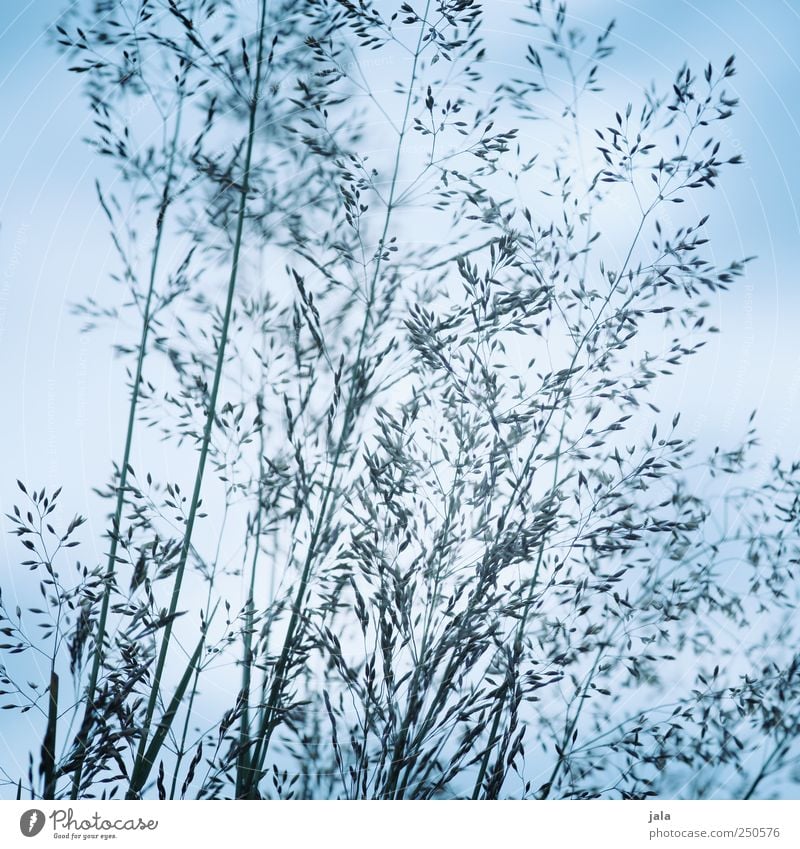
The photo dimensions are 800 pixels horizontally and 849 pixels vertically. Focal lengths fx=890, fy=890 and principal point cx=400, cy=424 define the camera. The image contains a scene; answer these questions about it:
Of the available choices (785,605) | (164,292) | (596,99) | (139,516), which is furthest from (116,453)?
(785,605)

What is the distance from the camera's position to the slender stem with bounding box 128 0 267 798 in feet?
3.42

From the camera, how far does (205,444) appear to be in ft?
3.54

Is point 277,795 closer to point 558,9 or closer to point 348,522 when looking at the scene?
point 348,522

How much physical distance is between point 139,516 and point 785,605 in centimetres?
85

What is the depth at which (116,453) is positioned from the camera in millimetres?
1093
